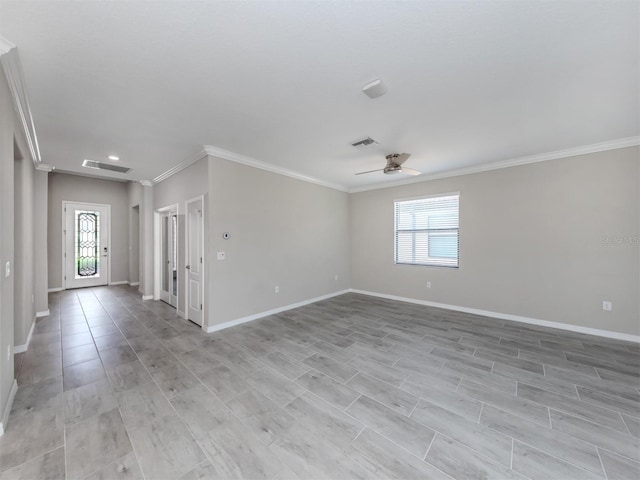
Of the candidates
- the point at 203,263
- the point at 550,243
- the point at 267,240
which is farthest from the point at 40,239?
the point at 550,243

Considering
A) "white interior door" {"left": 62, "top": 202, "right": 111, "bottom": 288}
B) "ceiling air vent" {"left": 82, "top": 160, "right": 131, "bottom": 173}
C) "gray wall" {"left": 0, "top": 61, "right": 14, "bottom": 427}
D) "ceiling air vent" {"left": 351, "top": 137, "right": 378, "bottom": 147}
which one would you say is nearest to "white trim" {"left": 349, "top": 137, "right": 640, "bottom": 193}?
"ceiling air vent" {"left": 351, "top": 137, "right": 378, "bottom": 147}

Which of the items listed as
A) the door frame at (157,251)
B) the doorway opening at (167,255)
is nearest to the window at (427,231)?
→ the doorway opening at (167,255)

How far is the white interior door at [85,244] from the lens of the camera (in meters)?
6.68

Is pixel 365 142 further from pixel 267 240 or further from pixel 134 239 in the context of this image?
pixel 134 239

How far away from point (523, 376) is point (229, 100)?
414 centimetres

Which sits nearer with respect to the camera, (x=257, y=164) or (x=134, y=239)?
(x=257, y=164)

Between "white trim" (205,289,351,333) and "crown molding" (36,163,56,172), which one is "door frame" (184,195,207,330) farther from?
"crown molding" (36,163,56,172)

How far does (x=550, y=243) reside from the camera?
Result: 402 centimetres

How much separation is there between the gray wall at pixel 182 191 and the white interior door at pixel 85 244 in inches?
130

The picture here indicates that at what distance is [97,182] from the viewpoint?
7.15m

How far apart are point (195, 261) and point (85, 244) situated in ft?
17.3

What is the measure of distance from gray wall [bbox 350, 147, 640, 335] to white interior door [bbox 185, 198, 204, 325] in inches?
170

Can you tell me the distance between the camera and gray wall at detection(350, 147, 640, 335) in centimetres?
351

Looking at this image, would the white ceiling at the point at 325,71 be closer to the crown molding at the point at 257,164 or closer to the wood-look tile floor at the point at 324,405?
the crown molding at the point at 257,164
